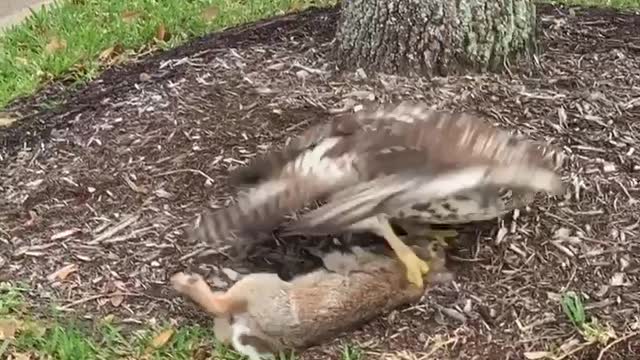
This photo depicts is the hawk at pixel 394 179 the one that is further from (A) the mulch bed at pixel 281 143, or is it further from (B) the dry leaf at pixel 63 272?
(B) the dry leaf at pixel 63 272

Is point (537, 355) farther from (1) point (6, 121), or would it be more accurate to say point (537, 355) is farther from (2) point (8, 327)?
(1) point (6, 121)

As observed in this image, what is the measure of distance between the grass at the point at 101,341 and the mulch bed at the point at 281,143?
0.07 m

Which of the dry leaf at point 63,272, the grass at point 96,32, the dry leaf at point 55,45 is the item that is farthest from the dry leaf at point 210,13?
the dry leaf at point 63,272

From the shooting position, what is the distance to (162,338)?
12.7 feet

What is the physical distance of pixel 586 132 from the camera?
454 centimetres

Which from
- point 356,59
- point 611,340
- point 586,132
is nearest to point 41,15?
point 356,59

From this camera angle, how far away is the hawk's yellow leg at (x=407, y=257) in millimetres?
3875

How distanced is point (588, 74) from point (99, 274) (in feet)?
6.89

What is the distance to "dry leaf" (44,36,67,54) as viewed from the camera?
643 cm

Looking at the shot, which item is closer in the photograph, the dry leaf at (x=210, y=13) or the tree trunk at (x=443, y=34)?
the tree trunk at (x=443, y=34)

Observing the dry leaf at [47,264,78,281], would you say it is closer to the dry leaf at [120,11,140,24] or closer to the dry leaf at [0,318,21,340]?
the dry leaf at [0,318,21,340]

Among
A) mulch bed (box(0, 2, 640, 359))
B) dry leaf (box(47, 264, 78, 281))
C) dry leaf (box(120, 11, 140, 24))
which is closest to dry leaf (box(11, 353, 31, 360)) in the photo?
mulch bed (box(0, 2, 640, 359))

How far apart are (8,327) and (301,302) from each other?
0.98 meters

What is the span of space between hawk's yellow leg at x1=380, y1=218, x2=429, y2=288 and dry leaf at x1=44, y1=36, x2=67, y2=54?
307cm
